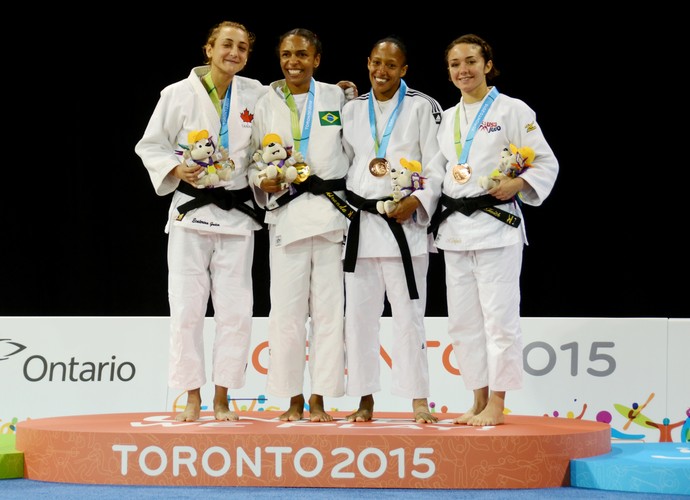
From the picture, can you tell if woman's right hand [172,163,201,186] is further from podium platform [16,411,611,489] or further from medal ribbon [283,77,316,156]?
podium platform [16,411,611,489]

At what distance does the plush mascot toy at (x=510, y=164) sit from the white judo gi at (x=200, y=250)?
1020mm

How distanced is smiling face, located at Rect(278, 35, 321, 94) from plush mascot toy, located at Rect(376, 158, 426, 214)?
23.7 inches

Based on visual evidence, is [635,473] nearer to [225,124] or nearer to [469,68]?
[469,68]

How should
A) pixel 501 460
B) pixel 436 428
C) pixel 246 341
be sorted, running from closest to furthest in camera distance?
1. pixel 501 460
2. pixel 436 428
3. pixel 246 341

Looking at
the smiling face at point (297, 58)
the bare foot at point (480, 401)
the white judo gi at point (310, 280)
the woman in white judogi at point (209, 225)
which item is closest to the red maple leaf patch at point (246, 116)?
the woman in white judogi at point (209, 225)

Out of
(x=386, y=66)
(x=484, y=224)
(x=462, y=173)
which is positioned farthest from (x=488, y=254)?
(x=386, y=66)

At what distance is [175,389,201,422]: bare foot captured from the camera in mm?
3705

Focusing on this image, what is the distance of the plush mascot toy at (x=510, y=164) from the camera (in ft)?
11.5

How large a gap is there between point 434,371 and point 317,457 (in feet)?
5.89

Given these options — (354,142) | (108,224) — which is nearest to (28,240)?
(108,224)

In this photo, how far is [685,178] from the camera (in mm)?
5676

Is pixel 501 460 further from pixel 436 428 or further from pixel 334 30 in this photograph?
pixel 334 30

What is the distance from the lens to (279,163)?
369 cm

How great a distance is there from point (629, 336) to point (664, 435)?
1.75ft
